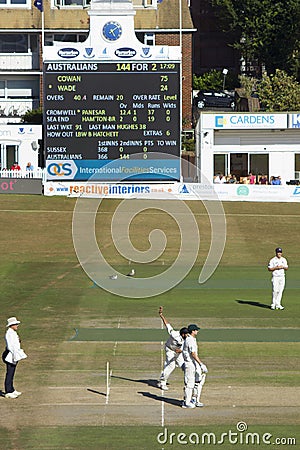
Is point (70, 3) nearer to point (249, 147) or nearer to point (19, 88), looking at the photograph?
point (19, 88)

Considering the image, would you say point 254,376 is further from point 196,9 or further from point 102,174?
point 196,9

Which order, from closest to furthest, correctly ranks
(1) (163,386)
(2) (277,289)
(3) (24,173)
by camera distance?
1. (1) (163,386)
2. (2) (277,289)
3. (3) (24,173)

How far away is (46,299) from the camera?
92.5ft

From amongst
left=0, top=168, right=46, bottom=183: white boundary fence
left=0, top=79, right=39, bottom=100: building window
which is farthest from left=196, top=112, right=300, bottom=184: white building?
left=0, top=79, right=39, bottom=100: building window

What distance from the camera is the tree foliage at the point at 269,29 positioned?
74062 millimetres

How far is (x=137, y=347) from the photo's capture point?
22109 mm

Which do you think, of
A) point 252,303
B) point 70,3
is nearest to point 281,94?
point 70,3

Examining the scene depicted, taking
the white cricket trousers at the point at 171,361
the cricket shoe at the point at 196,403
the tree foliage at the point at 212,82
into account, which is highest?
the white cricket trousers at the point at 171,361

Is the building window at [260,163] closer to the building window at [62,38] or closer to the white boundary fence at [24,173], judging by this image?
the white boundary fence at [24,173]

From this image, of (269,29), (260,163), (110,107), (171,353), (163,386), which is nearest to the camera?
(171,353)

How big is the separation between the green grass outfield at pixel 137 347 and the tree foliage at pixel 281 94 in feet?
98.8

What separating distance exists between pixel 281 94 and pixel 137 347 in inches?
1949

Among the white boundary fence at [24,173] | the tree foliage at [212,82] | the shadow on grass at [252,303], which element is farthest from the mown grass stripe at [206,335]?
the tree foliage at [212,82]

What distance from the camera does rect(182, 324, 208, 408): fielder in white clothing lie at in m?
17.2
